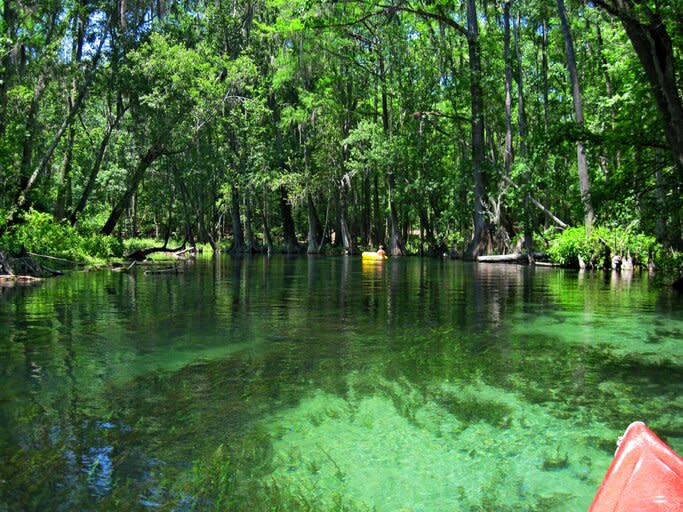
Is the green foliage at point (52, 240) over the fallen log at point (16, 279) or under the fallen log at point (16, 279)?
over

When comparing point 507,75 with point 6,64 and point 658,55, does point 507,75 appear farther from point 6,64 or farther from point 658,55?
point 6,64

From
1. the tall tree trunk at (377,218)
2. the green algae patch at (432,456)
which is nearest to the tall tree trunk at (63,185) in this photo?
the tall tree trunk at (377,218)

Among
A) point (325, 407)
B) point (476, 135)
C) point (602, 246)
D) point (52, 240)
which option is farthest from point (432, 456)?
point (476, 135)

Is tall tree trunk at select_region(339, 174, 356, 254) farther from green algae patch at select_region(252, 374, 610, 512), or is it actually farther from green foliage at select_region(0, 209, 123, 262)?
green algae patch at select_region(252, 374, 610, 512)

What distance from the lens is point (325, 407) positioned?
208 inches

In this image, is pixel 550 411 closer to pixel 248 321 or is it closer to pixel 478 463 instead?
pixel 478 463

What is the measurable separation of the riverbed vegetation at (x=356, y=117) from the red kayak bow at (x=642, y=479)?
8511mm

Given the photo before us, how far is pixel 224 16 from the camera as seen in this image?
42250 mm

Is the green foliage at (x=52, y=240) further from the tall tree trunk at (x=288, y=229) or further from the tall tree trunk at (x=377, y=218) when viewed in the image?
the tall tree trunk at (x=377, y=218)

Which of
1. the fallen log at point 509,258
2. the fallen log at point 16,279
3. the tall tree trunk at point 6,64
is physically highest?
the tall tree trunk at point 6,64

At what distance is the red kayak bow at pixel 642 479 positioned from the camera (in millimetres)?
2160

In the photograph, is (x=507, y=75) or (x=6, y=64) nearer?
(x=6, y=64)

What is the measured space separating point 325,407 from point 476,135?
96.2 ft

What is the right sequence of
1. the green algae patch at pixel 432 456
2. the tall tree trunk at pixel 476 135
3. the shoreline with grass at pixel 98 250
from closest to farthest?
the green algae patch at pixel 432 456
the shoreline with grass at pixel 98 250
the tall tree trunk at pixel 476 135
